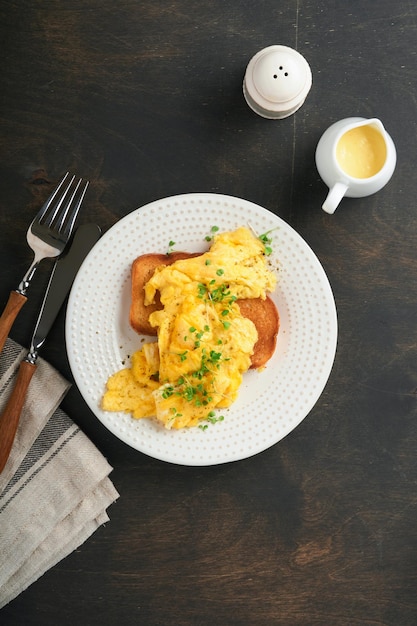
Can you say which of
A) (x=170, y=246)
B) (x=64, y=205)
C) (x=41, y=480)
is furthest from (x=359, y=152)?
(x=41, y=480)

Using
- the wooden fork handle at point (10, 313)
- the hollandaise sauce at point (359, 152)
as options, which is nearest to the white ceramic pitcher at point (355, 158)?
the hollandaise sauce at point (359, 152)

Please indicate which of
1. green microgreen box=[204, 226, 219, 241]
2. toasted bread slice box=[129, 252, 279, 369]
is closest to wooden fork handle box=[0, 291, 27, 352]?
toasted bread slice box=[129, 252, 279, 369]

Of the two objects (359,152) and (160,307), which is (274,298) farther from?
(359,152)

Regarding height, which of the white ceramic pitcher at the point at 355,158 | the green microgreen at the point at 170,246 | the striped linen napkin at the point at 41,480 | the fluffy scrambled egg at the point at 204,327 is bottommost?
the striped linen napkin at the point at 41,480

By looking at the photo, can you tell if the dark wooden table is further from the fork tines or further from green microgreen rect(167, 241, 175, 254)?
green microgreen rect(167, 241, 175, 254)

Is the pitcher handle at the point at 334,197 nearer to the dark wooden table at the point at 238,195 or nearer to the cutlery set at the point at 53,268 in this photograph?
the dark wooden table at the point at 238,195

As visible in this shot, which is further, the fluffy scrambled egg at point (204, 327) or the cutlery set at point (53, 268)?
the cutlery set at point (53, 268)

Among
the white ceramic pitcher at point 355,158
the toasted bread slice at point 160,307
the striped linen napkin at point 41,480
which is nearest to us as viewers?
the white ceramic pitcher at point 355,158
